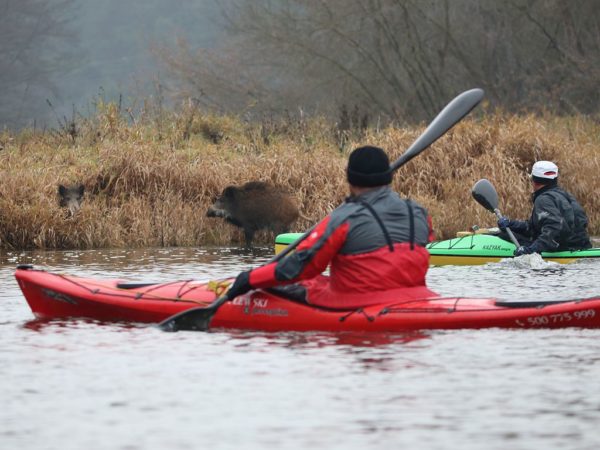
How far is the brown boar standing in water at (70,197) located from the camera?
17.3 metres

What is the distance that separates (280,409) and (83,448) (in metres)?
1.17

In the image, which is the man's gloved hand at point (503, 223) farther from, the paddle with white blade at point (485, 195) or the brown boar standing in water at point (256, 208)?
the brown boar standing in water at point (256, 208)

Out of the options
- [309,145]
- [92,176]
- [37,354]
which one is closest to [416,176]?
[309,145]

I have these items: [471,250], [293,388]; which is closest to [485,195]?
[471,250]

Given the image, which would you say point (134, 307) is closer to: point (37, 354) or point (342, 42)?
point (37, 354)

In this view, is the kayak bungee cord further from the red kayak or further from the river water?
the river water

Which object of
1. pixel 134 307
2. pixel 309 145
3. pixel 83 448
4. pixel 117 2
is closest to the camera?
pixel 83 448

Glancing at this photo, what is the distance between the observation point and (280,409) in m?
6.70

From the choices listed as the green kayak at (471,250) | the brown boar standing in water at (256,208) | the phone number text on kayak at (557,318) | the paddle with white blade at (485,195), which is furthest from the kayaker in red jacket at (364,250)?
the brown boar standing in water at (256,208)

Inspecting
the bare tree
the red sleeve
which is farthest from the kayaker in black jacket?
the bare tree

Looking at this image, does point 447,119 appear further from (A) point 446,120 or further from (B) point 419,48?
(B) point 419,48

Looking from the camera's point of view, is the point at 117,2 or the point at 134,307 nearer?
the point at 134,307

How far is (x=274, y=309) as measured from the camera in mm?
9266

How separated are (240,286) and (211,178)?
9.53 meters
